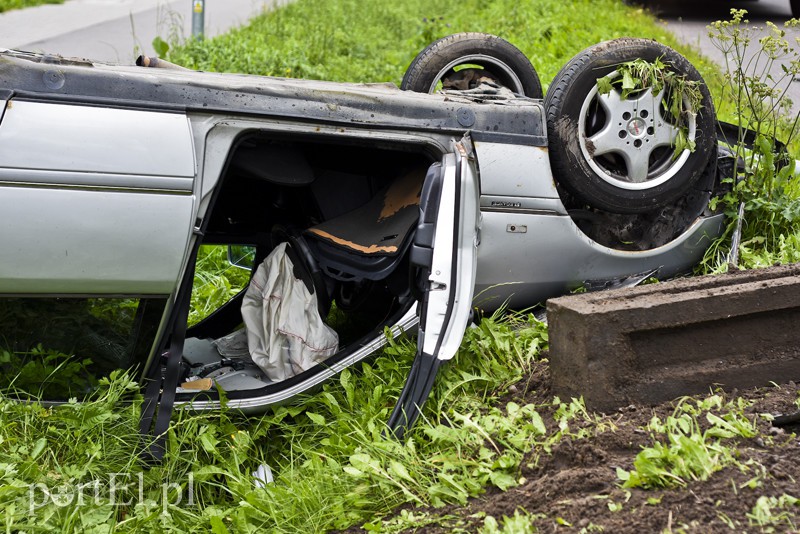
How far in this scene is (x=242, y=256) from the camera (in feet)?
16.5

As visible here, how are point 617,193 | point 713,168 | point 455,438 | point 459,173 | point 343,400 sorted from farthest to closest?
point 713,168 < point 617,193 < point 343,400 < point 459,173 < point 455,438

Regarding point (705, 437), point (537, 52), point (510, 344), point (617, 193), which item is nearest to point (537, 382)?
point (510, 344)

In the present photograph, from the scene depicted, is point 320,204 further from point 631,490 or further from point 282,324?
point 631,490

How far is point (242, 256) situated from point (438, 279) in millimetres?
2014

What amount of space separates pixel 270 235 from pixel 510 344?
1472 mm

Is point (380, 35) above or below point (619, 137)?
above

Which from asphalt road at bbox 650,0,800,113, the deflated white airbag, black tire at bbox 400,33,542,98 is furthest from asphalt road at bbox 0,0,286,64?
asphalt road at bbox 650,0,800,113

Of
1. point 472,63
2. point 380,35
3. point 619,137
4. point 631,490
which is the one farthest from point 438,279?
point 380,35

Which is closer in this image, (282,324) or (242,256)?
(282,324)

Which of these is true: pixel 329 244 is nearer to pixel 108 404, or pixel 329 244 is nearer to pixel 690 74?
pixel 108 404

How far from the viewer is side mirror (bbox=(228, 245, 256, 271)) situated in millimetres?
4996

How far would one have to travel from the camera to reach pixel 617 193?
3977mm

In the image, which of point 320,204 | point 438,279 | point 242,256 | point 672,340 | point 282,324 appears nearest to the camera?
point 672,340

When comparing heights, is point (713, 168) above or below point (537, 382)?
above
